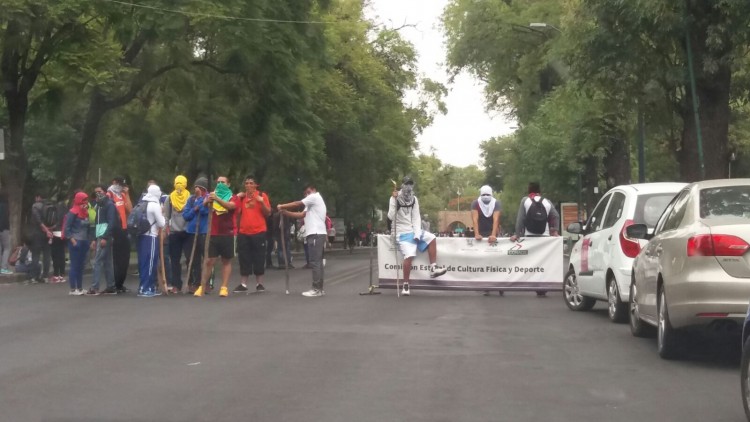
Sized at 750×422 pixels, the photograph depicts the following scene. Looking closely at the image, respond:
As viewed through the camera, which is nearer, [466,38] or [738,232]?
[738,232]

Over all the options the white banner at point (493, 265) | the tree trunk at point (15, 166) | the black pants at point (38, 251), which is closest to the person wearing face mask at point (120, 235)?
the white banner at point (493, 265)

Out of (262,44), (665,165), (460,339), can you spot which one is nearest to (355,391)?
(460,339)

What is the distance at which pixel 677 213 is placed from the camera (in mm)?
10117

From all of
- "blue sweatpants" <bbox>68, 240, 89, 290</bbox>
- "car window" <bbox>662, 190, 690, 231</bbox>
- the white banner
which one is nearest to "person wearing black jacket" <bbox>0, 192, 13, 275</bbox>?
"blue sweatpants" <bbox>68, 240, 89, 290</bbox>

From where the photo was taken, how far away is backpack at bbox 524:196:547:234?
1800 centimetres

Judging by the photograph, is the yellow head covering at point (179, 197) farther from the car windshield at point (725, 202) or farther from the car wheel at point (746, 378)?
the car wheel at point (746, 378)

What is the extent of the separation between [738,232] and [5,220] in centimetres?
1821

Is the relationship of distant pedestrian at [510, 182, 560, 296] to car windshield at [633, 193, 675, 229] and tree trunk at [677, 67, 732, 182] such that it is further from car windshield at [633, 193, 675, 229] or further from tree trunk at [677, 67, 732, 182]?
tree trunk at [677, 67, 732, 182]

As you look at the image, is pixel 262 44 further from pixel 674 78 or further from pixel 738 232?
pixel 738 232

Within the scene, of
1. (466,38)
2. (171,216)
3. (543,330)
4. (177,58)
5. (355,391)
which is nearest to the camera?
(355,391)

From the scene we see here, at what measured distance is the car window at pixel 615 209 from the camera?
1330 centimetres

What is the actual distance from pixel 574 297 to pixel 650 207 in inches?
95.2

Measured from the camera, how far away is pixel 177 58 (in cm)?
3023

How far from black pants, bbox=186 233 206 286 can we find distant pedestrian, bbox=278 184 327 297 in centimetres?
141
